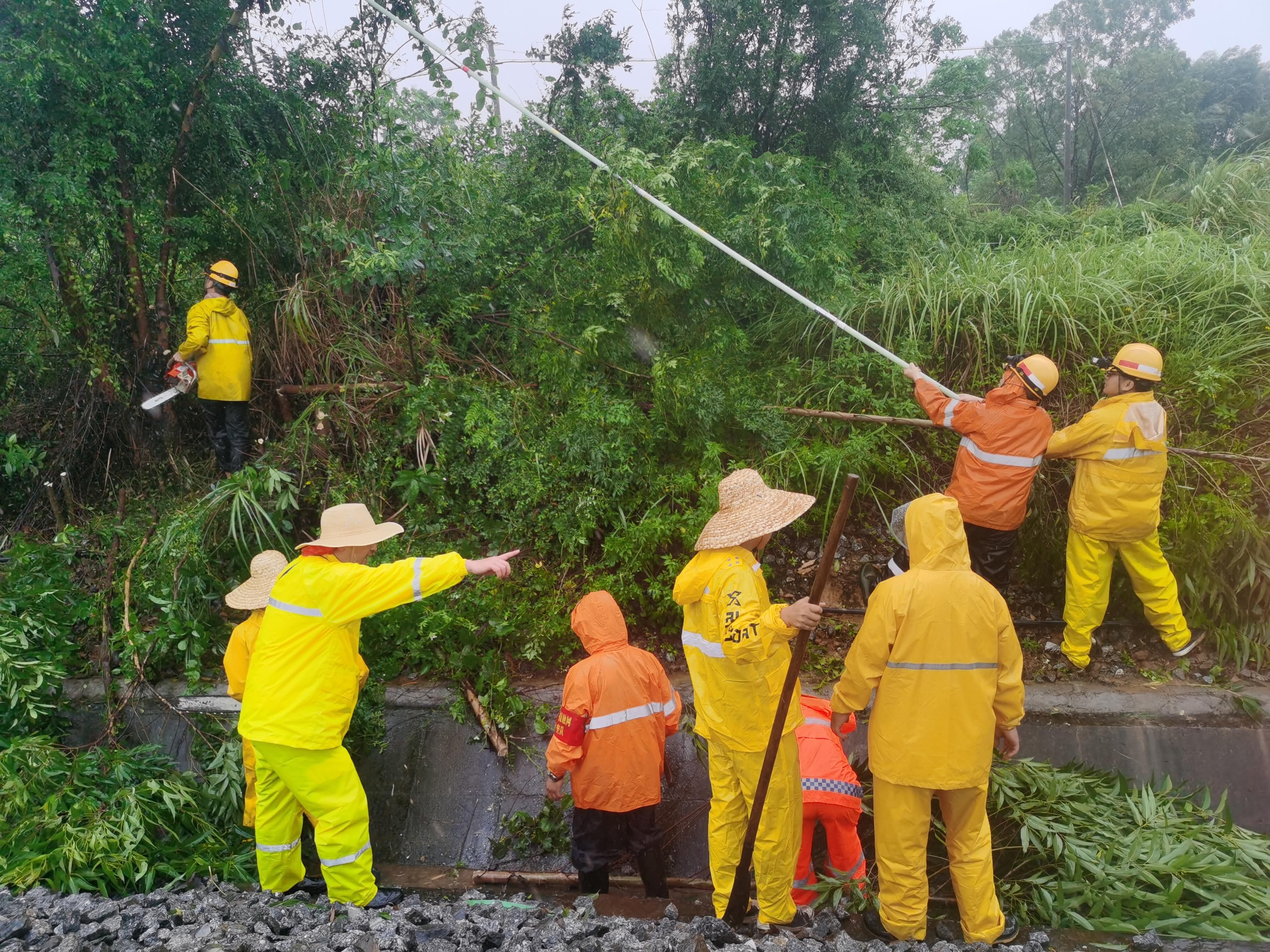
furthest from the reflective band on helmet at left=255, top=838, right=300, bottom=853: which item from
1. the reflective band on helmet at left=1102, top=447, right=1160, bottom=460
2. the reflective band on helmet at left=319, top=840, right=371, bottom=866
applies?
the reflective band on helmet at left=1102, top=447, right=1160, bottom=460

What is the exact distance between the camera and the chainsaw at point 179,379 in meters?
6.05

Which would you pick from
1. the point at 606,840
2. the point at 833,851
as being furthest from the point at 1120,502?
the point at 606,840

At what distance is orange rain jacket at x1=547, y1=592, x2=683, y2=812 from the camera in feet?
11.7

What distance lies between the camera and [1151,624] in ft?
16.3

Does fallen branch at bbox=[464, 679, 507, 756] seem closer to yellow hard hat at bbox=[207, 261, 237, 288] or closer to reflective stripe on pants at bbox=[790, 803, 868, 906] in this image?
reflective stripe on pants at bbox=[790, 803, 868, 906]

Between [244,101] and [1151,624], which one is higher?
Result: [244,101]

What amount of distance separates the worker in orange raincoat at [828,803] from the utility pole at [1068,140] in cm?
1712

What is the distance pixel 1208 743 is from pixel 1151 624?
2.61ft

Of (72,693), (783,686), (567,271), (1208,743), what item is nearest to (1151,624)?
(1208,743)

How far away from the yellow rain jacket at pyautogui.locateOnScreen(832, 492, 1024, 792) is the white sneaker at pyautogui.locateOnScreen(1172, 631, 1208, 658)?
2.37 meters

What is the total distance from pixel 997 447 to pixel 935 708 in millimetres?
2074

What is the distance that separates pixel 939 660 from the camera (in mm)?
3059

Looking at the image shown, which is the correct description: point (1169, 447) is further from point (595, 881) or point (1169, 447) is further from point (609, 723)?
point (595, 881)

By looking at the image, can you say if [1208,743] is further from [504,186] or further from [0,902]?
[504,186]
